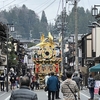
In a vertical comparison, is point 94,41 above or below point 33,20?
below

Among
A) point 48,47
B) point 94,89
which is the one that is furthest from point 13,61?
point 94,89

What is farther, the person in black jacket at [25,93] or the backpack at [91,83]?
the backpack at [91,83]

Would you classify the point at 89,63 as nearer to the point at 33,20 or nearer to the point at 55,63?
the point at 55,63

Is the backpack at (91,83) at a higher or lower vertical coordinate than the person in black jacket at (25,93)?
lower

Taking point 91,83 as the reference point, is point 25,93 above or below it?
above

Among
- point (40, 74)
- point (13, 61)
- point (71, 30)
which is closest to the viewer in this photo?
point (40, 74)

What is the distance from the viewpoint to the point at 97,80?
2583 cm

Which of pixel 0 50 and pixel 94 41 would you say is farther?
pixel 0 50

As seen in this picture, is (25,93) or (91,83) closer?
(25,93)

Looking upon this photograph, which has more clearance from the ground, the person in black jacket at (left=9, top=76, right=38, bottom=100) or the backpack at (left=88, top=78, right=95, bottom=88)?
the person in black jacket at (left=9, top=76, right=38, bottom=100)

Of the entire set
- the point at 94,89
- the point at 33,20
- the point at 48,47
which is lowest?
the point at 94,89

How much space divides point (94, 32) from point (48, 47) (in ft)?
34.5

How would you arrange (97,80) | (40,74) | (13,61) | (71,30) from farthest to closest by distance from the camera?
(71,30) → (13,61) → (40,74) → (97,80)

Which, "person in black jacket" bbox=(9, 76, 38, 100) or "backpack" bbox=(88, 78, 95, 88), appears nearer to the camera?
"person in black jacket" bbox=(9, 76, 38, 100)
